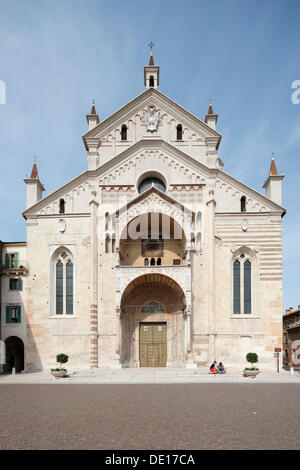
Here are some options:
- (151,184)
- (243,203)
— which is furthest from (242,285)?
(151,184)

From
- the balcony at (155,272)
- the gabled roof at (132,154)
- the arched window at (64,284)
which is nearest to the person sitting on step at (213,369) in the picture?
the balcony at (155,272)

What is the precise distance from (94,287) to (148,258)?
530 centimetres

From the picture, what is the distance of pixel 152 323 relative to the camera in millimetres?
35781

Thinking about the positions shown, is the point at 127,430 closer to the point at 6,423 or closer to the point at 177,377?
the point at 6,423

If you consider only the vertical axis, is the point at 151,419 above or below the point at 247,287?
below

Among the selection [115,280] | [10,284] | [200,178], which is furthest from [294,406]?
[10,284]

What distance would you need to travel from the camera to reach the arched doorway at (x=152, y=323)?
113ft

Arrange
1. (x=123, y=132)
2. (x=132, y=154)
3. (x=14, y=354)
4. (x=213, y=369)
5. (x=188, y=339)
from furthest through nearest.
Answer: (x=14, y=354), (x=123, y=132), (x=132, y=154), (x=188, y=339), (x=213, y=369)

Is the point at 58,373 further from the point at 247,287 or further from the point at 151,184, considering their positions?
the point at 151,184

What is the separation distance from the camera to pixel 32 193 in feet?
120

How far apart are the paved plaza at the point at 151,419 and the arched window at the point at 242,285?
11.6 metres

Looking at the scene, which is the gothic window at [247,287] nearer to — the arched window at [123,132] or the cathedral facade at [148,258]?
the cathedral facade at [148,258]

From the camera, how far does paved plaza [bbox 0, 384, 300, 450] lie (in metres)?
10.6

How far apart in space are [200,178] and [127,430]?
86.7ft
